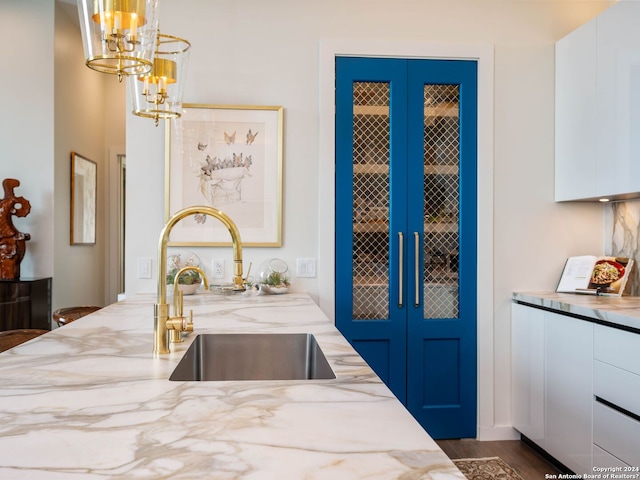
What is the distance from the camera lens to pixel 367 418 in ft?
2.97

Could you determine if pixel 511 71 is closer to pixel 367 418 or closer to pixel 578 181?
pixel 578 181

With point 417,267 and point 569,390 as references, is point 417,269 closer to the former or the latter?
point 417,267

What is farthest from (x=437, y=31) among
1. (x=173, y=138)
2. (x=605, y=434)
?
(x=605, y=434)

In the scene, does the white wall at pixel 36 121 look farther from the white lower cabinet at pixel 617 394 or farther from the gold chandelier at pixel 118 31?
the white lower cabinet at pixel 617 394

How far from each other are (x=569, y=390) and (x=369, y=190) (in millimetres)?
1434

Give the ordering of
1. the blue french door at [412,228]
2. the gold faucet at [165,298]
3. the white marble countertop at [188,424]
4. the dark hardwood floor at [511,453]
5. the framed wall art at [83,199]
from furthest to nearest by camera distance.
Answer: the framed wall art at [83,199], the blue french door at [412,228], the dark hardwood floor at [511,453], the gold faucet at [165,298], the white marble countertop at [188,424]

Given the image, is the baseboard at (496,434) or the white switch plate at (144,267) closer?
the white switch plate at (144,267)

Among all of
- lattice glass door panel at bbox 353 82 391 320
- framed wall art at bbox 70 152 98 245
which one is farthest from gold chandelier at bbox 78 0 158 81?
framed wall art at bbox 70 152 98 245

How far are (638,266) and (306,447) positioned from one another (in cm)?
276

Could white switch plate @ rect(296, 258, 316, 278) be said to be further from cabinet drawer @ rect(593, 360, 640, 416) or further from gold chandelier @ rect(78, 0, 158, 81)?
gold chandelier @ rect(78, 0, 158, 81)

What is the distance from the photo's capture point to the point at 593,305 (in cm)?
244

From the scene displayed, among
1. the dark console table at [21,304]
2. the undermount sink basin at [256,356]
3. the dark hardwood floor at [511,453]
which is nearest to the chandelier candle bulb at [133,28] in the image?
the undermount sink basin at [256,356]

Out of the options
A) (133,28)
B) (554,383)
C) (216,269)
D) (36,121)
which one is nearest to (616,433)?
(554,383)

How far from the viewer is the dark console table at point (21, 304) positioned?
3.62 meters
